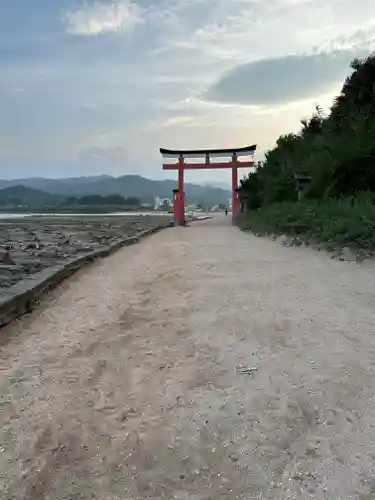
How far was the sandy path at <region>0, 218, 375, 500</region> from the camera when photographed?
2.01 m

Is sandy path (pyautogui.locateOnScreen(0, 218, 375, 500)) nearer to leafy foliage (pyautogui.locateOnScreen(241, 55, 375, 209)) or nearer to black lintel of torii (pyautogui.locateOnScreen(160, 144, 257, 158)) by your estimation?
leafy foliage (pyautogui.locateOnScreen(241, 55, 375, 209))

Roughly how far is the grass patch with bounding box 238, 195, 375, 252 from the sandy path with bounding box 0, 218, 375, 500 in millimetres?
2539

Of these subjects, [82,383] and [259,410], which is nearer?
[259,410]

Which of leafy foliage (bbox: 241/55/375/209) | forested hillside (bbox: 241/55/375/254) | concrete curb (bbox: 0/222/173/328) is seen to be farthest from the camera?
leafy foliage (bbox: 241/55/375/209)

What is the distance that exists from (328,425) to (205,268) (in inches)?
195

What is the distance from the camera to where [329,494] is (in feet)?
6.22

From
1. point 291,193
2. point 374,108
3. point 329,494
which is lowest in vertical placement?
point 329,494

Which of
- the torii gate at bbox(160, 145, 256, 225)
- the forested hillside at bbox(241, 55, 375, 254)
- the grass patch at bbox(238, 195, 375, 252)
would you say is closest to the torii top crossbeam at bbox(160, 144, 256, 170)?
the torii gate at bbox(160, 145, 256, 225)

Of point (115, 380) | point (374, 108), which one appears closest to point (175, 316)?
point (115, 380)

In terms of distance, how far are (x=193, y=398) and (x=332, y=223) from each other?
6.62 m

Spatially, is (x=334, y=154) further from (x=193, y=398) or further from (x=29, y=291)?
(x=193, y=398)

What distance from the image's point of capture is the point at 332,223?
8734 mm

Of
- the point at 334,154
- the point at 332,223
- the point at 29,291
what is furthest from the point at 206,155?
the point at 29,291

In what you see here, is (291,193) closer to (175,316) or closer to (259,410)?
(175,316)
